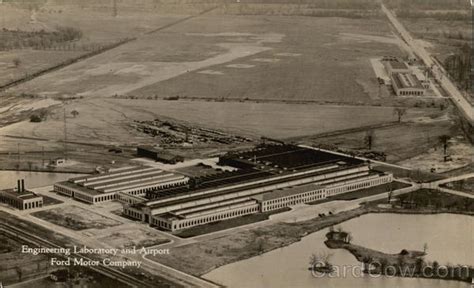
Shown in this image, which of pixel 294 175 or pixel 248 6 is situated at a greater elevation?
pixel 248 6

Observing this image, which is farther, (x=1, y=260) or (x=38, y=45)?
(x=38, y=45)

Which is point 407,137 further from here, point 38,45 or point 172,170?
point 38,45

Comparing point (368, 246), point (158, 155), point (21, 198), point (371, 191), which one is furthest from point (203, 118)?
point (368, 246)

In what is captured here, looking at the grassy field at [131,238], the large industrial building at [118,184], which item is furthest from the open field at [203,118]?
the grassy field at [131,238]

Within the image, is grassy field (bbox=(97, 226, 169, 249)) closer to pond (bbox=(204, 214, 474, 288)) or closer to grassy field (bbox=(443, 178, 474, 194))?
pond (bbox=(204, 214, 474, 288))

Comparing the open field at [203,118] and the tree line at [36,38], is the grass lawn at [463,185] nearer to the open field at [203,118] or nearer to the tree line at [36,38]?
the open field at [203,118]

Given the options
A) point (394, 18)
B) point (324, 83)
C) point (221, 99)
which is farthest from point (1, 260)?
point (394, 18)

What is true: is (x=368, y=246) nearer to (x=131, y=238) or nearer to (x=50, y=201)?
(x=131, y=238)
